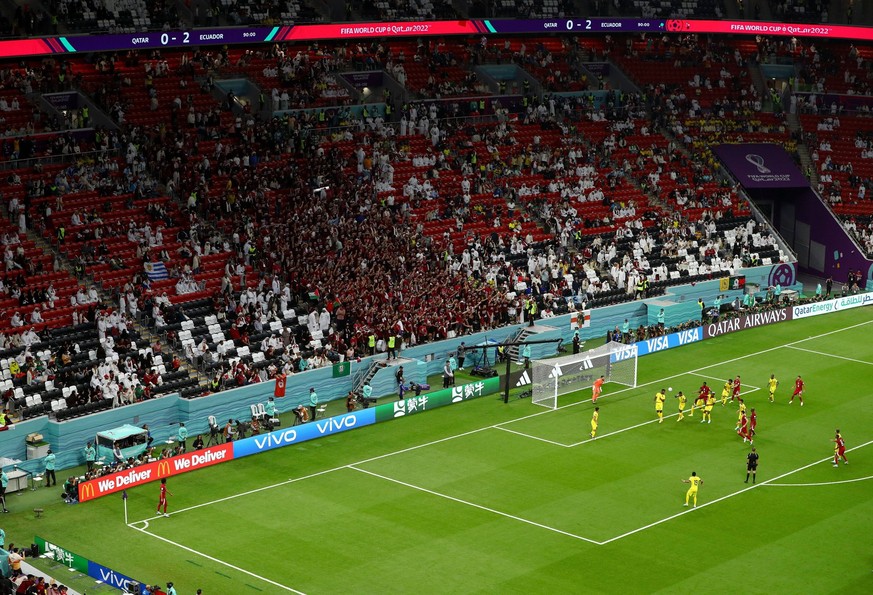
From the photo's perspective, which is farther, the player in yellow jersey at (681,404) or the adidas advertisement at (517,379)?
the adidas advertisement at (517,379)

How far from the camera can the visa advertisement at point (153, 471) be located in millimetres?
40031

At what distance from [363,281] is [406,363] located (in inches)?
186

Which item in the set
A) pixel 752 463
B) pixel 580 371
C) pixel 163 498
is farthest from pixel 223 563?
pixel 580 371

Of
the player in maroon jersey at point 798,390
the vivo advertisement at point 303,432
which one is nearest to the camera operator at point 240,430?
the vivo advertisement at point 303,432

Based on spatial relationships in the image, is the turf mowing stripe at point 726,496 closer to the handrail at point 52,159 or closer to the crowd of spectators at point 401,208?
the crowd of spectators at point 401,208

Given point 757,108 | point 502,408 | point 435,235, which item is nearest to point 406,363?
point 502,408

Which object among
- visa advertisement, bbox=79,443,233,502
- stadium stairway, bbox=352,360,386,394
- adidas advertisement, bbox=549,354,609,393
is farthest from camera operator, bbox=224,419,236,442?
adidas advertisement, bbox=549,354,609,393

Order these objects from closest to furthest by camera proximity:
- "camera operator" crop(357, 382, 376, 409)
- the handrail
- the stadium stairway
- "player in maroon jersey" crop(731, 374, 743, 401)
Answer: "camera operator" crop(357, 382, 376, 409) → "player in maroon jersey" crop(731, 374, 743, 401) → the stadium stairway → the handrail

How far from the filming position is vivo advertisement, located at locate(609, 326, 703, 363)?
5550cm

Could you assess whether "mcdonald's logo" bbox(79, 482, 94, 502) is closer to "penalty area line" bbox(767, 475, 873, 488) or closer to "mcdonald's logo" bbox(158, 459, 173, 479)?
"mcdonald's logo" bbox(158, 459, 173, 479)

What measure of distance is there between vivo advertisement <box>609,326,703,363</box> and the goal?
0.04 m

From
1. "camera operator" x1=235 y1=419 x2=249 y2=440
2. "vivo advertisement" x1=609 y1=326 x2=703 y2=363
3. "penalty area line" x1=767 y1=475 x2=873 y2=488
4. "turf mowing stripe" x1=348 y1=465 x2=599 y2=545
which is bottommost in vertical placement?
"penalty area line" x1=767 y1=475 x2=873 y2=488

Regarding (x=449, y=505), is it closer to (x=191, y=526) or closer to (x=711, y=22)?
(x=191, y=526)

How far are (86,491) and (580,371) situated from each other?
22.0m
